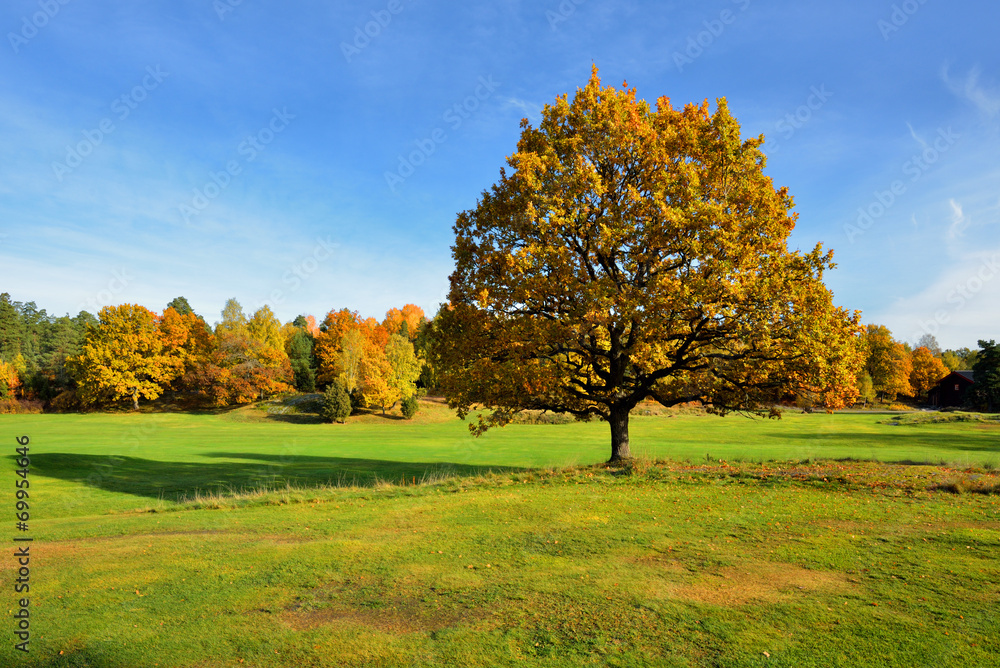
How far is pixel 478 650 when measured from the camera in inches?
228

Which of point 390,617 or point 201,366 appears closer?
point 390,617

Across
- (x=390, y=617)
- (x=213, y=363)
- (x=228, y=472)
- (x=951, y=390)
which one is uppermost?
(x=213, y=363)

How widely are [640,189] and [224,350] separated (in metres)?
67.6

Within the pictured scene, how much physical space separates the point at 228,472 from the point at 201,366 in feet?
177

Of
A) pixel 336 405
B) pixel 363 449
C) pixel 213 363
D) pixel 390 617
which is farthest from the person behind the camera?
pixel 213 363

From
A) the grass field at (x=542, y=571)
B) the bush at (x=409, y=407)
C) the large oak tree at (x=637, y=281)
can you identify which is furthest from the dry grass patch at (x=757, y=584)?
the bush at (x=409, y=407)

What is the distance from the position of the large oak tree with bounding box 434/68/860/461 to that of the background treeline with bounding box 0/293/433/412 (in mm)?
45887

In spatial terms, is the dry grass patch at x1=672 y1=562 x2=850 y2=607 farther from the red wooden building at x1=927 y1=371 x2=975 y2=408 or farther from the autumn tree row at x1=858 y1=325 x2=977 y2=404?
the red wooden building at x1=927 y1=371 x2=975 y2=408

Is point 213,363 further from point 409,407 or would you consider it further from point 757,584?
point 757,584

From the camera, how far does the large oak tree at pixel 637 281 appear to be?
15656mm

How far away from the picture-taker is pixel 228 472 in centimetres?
2459

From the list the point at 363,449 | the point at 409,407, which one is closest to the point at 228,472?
the point at 363,449

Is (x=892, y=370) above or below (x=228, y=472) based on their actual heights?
above

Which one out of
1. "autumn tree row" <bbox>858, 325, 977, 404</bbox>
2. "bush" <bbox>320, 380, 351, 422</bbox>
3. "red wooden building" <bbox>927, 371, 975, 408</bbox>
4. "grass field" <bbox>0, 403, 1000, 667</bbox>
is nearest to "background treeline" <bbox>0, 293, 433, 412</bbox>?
"bush" <bbox>320, 380, 351, 422</bbox>
